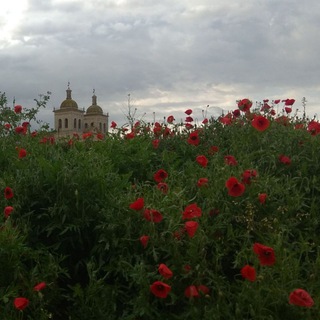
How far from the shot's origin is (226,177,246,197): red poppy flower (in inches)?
144

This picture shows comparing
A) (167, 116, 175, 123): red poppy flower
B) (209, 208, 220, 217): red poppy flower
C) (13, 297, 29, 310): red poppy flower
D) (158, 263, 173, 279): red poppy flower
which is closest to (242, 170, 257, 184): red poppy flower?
(209, 208, 220, 217): red poppy flower

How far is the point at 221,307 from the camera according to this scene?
3156 mm

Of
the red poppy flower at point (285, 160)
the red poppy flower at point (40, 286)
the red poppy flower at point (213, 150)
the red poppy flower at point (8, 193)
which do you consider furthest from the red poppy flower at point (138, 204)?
the red poppy flower at point (213, 150)

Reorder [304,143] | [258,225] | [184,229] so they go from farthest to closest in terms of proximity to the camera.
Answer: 1. [304,143]
2. [258,225]
3. [184,229]

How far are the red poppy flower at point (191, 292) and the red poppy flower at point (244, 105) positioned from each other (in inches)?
130

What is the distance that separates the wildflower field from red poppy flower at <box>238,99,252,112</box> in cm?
128

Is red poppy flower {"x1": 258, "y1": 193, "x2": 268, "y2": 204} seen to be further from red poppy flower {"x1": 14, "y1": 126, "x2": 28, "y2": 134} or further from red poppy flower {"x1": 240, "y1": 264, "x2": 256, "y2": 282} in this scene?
red poppy flower {"x1": 14, "y1": 126, "x2": 28, "y2": 134}

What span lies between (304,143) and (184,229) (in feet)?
6.71

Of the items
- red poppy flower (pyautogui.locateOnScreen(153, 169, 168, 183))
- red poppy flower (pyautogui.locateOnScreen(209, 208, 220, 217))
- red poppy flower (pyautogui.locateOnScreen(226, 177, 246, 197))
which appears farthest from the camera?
red poppy flower (pyautogui.locateOnScreen(153, 169, 168, 183))

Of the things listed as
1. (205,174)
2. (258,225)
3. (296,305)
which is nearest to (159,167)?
(205,174)

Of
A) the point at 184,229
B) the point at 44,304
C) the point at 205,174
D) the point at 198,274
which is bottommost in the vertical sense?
the point at 44,304

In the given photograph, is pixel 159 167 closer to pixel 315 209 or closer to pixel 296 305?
pixel 315 209

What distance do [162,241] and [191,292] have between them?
0.42 meters

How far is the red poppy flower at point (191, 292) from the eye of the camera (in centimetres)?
317
